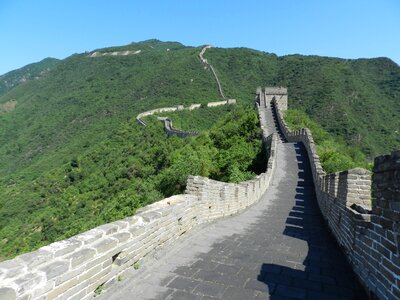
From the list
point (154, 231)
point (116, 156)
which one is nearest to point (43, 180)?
point (116, 156)

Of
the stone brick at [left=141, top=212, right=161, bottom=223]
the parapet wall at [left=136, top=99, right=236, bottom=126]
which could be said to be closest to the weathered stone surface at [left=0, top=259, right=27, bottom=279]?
the stone brick at [left=141, top=212, right=161, bottom=223]

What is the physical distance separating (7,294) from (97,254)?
129 cm

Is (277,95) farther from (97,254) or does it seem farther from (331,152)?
(97,254)

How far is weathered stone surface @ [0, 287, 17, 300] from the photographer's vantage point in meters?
2.68

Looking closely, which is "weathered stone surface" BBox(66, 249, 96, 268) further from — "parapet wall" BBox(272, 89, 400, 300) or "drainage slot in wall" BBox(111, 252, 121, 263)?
"parapet wall" BBox(272, 89, 400, 300)

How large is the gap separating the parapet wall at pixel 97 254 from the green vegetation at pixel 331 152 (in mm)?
10604

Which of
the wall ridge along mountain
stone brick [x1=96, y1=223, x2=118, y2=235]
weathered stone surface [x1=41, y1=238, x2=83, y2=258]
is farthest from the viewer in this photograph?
the wall ridge along mountain

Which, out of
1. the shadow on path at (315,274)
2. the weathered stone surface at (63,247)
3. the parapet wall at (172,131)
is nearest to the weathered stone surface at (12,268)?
the weathered stone surface at (63,247)

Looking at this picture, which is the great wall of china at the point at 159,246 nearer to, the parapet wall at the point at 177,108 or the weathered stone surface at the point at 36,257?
the weathered stone surface at the point at 36,257

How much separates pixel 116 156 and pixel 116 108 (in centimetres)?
2970

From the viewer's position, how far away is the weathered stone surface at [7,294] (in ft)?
8.79

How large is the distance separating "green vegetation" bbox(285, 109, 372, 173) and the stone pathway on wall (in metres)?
7.51

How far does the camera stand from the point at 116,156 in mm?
40531

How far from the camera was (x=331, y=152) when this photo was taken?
64.3ft
